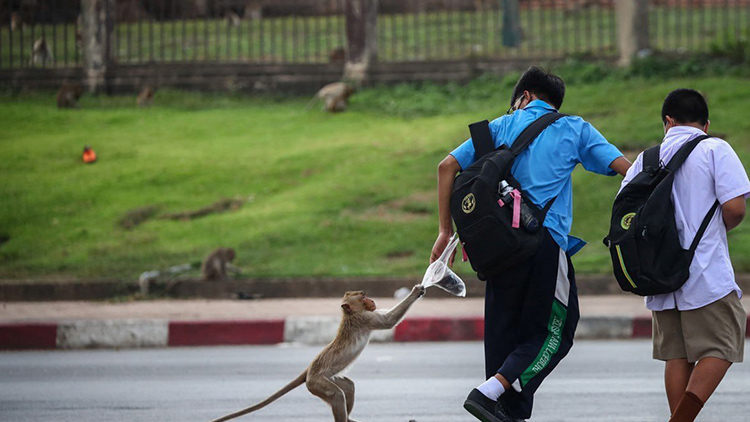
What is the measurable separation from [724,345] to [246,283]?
23.4 ft

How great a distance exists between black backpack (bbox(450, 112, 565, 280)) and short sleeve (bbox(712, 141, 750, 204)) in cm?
69

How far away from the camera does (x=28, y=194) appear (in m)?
14.0

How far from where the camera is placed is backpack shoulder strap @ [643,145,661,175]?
15.2 ft

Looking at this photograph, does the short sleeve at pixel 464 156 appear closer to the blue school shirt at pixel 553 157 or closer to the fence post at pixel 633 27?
the blue school shirt at pixel 553 157

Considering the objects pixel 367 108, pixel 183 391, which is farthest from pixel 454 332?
pixel 367 108

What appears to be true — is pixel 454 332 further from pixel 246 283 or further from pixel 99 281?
pixel 99 281

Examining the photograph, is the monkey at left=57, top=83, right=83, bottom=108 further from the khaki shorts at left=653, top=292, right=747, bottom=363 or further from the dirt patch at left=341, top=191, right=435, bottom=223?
the khaki shorts at left=653, top=292, right=747, bottom=363

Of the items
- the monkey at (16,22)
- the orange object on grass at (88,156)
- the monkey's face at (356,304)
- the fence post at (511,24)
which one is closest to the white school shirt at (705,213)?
the monkey's face at (356,304)

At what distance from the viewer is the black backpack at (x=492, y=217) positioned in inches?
180

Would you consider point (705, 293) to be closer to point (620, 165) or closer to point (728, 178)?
point (728, 178)

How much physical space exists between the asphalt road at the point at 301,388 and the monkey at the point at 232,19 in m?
10.7

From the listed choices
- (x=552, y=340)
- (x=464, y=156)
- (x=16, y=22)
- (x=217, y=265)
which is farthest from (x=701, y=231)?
(x=16, y=22)

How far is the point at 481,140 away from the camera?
488cm

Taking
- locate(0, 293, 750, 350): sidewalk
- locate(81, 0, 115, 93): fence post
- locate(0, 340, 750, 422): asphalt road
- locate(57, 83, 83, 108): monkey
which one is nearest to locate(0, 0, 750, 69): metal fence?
locate(81, 0, 115, 93): fence post
